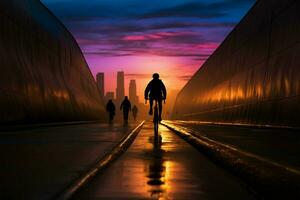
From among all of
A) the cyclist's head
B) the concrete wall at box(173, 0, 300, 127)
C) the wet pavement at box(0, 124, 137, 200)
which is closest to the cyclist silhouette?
the cyclist's head

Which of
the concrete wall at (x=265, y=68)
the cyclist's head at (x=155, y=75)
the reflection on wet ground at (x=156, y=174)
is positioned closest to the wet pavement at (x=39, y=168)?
the reflection on wet ground at (x=156, y=174)

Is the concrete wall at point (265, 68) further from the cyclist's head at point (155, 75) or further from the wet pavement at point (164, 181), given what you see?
the wet pavement at point (164, 181)

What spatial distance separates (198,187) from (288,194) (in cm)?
120

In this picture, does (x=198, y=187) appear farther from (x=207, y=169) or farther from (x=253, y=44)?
(x=253, y=44)

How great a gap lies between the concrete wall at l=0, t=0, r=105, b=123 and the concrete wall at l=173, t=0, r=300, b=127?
9.02 meters

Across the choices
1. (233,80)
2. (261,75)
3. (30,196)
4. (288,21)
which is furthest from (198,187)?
(233,80)

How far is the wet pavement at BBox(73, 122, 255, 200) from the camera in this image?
6.45m

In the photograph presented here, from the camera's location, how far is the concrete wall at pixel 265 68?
720 inches

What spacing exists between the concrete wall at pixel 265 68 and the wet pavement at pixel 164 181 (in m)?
7.48

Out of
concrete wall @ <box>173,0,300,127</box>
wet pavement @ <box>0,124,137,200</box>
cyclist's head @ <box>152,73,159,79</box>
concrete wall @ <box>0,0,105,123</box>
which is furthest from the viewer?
concrete wall @ <box>0,0,105,123</box>

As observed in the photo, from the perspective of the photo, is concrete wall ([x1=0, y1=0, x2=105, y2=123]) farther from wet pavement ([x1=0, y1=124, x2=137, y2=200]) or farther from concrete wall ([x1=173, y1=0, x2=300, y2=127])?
concrete wall ([x1=173, y1=0, x2=300, y2=127])

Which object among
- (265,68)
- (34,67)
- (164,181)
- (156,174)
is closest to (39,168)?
(156,174)

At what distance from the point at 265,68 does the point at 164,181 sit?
16.4 metres

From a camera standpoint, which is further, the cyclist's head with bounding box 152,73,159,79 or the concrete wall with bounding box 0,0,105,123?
the concrete wall with bounding box 0,0,105,123
